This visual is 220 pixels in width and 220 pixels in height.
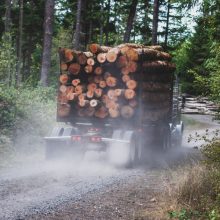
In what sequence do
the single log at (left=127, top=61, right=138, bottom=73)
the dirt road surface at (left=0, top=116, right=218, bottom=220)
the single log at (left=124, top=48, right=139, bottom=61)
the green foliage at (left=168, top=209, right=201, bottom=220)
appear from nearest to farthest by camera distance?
the green foliage at (left=168, top=209, right=201, bottom=220) → the dirt road surface at (left=0, top=116, right=218, bottom=220) → the single log at (left=124, top=48, right=139, bottom=61) → the single log at (left=127, top=61, right=138, bottom=73)

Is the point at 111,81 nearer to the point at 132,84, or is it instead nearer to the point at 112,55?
the point at 132,84

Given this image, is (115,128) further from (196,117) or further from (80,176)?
(196,117)

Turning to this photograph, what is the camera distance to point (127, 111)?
1327cm

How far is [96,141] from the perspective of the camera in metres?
13.0

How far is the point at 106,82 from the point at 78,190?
476 cm

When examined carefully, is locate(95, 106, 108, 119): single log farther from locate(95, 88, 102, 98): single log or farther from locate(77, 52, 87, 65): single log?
locate(77, 52, 87, 65): single log

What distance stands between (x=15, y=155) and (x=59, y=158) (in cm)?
141

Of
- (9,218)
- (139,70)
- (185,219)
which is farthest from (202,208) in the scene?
(139,70)

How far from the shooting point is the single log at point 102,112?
13.4 meters

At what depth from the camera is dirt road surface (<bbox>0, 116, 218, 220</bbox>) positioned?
7.52 metres

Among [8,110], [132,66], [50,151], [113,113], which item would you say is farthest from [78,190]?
[8,110]

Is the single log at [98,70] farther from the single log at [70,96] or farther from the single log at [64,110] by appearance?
the single log at [64,110]

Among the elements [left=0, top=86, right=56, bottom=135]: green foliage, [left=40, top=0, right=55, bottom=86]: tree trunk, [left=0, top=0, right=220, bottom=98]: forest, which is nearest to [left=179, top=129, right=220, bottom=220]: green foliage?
[left=0, top=0, right=220, bottom=98]: forest

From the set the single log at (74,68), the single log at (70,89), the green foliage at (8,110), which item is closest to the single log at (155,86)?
the single log at (74,68)
